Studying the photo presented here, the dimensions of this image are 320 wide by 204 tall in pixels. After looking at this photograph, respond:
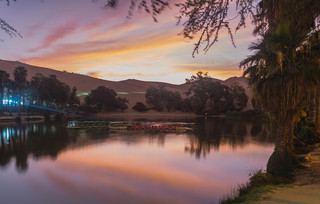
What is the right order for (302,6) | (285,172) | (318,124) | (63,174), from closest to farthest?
(302,6) < (285,172) < (63,174) < (318,124)

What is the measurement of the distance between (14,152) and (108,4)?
17689mm

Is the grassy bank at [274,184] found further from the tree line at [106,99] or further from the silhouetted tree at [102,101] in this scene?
the silhouetted tree at [102,101]

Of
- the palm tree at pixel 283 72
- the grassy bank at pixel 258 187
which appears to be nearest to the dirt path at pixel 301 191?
the grassy bank at pixel 258 187

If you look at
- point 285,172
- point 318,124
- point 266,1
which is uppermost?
point 266,1

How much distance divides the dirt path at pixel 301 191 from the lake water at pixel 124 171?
3022 millimetres

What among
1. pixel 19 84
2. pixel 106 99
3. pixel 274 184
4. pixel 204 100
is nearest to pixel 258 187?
pixel 274 184

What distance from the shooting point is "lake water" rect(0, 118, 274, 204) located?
10562 millimetres

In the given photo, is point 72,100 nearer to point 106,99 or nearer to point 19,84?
point 106,99

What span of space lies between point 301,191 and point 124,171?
9.23 m

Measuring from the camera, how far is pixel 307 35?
9.29 meters

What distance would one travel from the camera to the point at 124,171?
14.3 meters

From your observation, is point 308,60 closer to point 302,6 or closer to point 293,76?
point 293,76

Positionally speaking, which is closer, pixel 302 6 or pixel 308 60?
pixel 302 6

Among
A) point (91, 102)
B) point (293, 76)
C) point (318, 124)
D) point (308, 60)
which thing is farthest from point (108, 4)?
point (91, 102)
